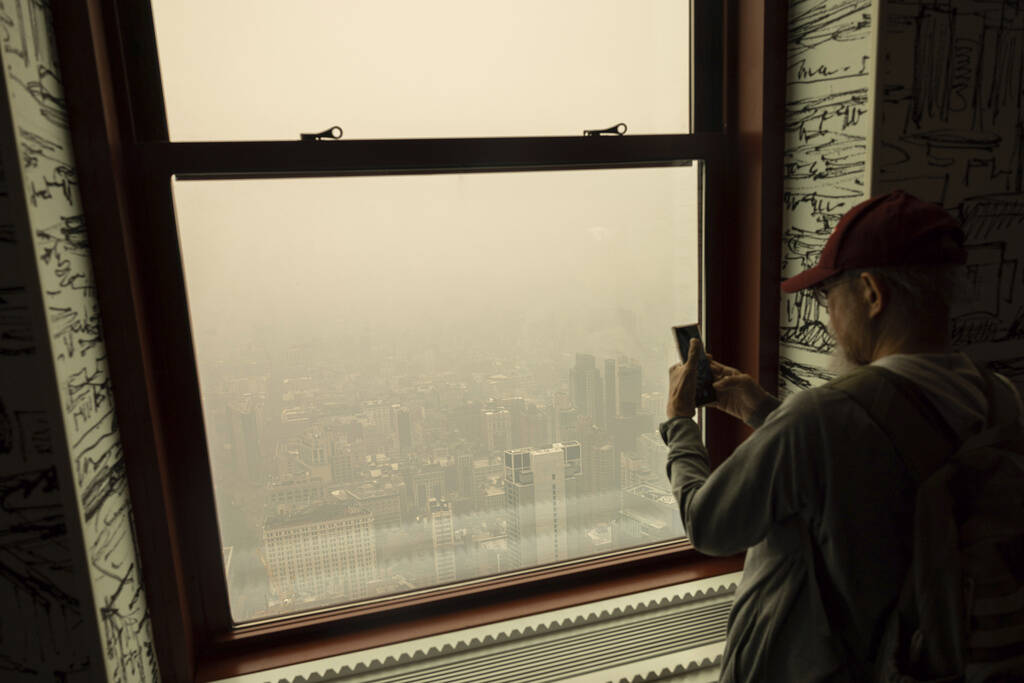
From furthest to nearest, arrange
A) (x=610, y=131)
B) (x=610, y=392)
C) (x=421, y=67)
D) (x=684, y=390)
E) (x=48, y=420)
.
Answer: (x=610, y=392)
(x=610, y=131)
(x=421, y=67)
(x=684, y=390)
(x=48, y=420)

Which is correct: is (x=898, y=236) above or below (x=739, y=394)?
above

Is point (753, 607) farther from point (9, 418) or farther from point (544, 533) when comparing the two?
point (9, 418)

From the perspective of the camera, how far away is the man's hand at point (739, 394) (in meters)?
1.12

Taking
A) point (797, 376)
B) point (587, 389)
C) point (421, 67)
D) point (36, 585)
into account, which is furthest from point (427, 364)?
point (797, 376)

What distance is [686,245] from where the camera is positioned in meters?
1.44

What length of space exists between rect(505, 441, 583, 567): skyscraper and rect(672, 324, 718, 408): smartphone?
0.38 m

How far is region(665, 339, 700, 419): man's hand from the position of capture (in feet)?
3.39

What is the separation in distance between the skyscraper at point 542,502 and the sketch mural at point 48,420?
0.75 m

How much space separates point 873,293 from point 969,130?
0.70 m

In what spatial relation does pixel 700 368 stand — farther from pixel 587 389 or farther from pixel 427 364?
pixel 427 364

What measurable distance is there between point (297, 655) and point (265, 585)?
0.15 metres

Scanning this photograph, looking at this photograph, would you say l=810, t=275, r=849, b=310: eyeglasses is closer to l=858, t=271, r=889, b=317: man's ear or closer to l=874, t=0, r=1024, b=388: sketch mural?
l=858, t=271, r=889, b=317: man's ear

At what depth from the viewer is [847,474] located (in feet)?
2.38

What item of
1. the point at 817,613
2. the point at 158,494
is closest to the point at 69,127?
the point at 158,494
